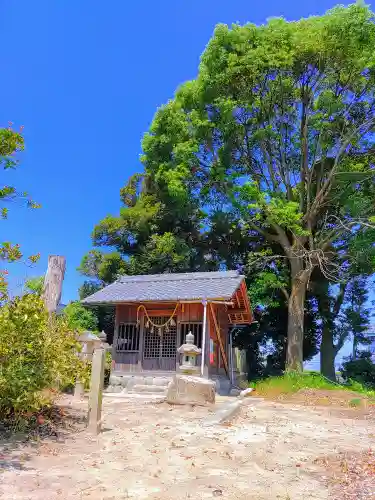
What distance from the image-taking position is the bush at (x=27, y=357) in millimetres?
6359

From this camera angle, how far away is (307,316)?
24.3 m

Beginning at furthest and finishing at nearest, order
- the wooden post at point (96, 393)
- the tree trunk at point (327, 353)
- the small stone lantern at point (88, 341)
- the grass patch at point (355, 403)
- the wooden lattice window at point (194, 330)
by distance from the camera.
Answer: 1. the tree trunk at point (327, 353)
2. the wooden lattice window at point (194, 330)
3. the small stone lantern at point (88, 341)
4. the grass patch at point (355, 403)
5. the wooden post at point (96, 393)

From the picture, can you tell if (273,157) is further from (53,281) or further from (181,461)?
(181,461)

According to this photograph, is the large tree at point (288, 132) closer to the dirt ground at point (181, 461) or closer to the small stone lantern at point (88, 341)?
the small stone lantern at point (88, 341)

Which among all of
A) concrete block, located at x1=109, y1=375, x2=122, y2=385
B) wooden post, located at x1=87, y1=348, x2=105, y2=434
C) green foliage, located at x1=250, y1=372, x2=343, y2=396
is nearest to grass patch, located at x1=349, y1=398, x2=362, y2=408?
green foliage, located at x1=250, y1=372, x2=343, y2=396

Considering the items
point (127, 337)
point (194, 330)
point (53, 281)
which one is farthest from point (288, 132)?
point (53, 281)

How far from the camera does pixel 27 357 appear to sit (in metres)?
6.60

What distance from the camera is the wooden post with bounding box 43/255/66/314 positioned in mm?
8407

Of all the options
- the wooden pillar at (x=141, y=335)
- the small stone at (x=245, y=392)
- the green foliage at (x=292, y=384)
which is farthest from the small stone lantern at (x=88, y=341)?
the green foliage at (x=292, y=384)

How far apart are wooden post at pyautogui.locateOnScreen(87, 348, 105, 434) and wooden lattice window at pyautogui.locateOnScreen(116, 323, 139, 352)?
32.5 ft

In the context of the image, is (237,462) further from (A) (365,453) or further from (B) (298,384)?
(B) (298,384)

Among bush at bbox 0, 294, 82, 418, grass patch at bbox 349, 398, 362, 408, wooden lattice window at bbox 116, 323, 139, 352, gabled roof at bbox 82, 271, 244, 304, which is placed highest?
gabled roof at bbox 82, 271, 244, 304

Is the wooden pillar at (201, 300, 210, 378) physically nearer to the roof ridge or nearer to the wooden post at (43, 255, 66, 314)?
the roof ridge

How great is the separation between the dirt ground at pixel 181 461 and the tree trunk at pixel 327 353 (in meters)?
15.1
